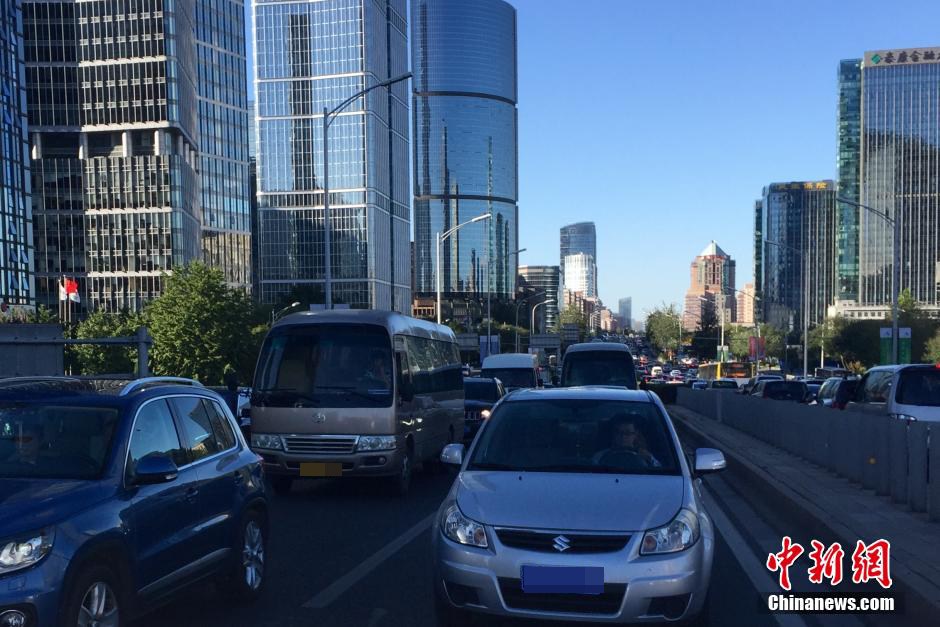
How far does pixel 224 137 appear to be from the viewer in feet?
419

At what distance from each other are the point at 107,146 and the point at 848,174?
120 meters

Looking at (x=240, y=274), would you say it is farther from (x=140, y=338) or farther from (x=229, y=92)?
(x=140, y=338)

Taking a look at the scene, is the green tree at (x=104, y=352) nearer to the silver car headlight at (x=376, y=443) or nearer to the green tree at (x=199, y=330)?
the green tree at (x=199, y=330)

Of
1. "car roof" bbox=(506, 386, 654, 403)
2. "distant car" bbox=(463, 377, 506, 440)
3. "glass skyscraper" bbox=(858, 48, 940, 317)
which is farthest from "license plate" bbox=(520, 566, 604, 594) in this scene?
"glass skyscraper" bbox=(858, 48, 940, 317)

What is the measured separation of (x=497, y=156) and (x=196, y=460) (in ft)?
633

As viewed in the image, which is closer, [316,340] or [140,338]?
[316,340]

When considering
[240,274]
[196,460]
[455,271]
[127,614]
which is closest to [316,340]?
[196,460]

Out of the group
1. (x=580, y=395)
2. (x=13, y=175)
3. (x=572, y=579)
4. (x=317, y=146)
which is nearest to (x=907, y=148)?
(x=317, y=146)

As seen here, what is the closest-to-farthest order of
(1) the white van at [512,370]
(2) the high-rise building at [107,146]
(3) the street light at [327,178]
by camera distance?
(3) the street light at [327,178] → (1) the white van at [512,370] → (2) the high-rise building at [107,146]

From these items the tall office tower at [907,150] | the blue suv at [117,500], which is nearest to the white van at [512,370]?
the blue suv at [117,500]

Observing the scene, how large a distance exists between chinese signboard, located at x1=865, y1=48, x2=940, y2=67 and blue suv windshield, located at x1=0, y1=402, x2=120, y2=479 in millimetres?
160854

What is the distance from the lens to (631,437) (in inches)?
254

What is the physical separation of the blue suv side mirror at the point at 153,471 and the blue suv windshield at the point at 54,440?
0.74 ft

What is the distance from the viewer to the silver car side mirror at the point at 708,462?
6465 millimetres
